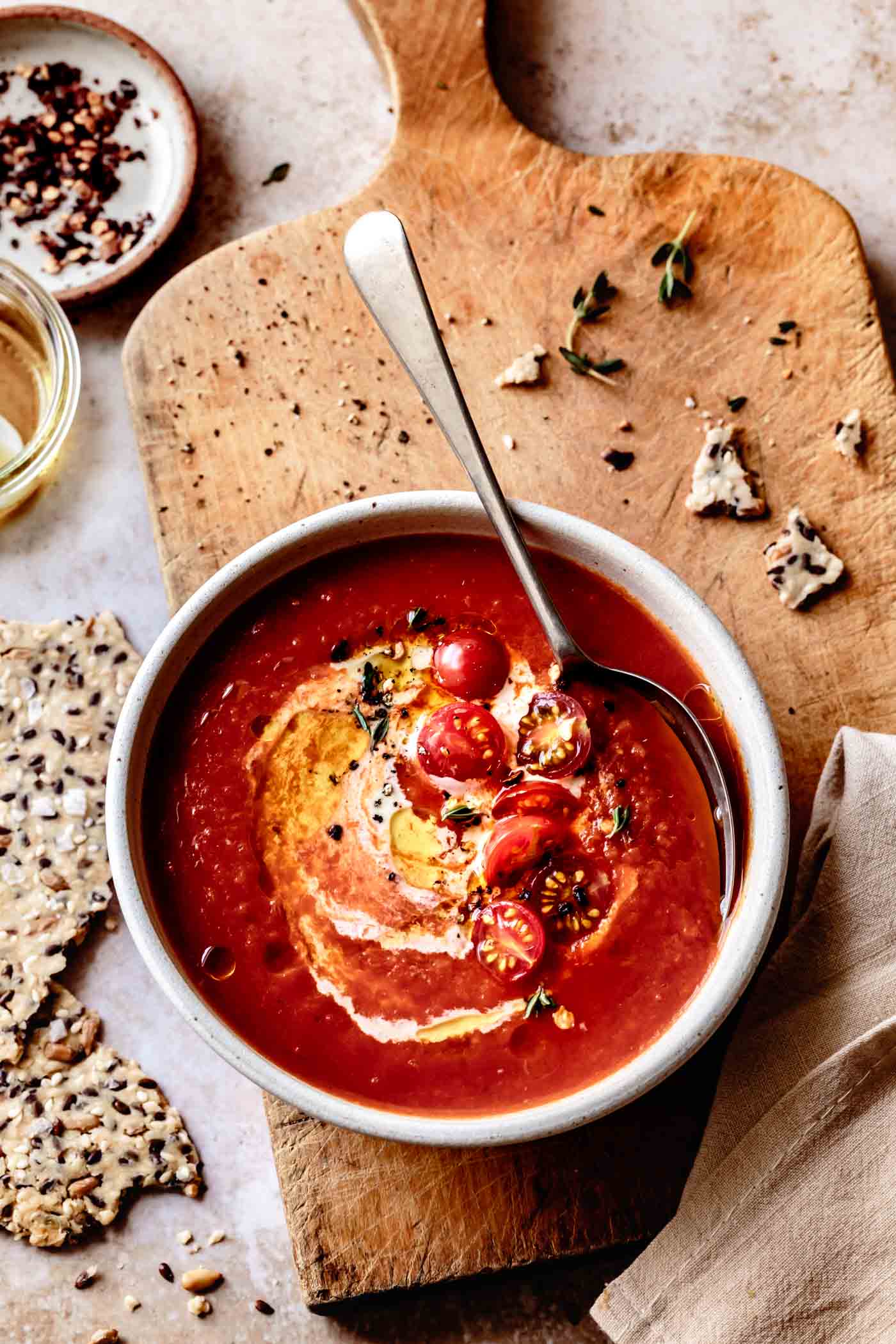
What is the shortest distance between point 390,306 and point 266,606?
66 cm

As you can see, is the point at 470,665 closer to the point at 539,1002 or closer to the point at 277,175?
the point at 539,1002

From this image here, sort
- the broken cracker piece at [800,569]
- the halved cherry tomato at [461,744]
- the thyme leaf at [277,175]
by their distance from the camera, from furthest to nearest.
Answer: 1. the thyme leaf at [277,175]
2. the broken cracker piece at [800,569]
3. the halved cherry tomato at [461,744]

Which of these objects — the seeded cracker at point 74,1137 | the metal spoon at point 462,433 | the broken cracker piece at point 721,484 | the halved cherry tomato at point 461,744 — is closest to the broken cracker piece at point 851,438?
the broken cracker piece at point 721,484

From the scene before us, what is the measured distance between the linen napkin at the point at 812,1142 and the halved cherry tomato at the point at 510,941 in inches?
22.6

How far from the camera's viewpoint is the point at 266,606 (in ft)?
8.43

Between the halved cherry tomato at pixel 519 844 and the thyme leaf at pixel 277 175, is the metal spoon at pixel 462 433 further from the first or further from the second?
the thyme leaf at pixel 277 175

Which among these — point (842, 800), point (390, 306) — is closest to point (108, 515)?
point (390, 306)

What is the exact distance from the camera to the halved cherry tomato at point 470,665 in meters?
2.46

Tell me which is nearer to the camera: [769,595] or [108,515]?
[769,595]

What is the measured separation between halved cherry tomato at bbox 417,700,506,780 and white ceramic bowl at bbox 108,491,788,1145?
1.26ft

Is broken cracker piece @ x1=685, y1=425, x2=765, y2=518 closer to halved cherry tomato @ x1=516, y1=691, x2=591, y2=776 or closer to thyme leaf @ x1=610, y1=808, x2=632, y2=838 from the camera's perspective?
halved cherry tomato @ x1=516, y1=691, x2=591, y2=776

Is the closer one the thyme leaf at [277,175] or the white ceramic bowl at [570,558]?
the white ceramic bowl at [570,558]

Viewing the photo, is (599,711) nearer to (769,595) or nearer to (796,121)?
(769,595)

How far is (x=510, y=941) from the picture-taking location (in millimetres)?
2334
